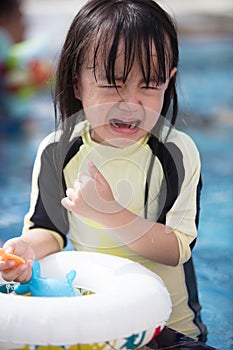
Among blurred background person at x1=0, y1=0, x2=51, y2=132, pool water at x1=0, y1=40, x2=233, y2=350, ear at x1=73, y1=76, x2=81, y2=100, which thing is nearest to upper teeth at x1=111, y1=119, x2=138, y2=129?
ear at x1=73, y1=76, x2=81, y2=100

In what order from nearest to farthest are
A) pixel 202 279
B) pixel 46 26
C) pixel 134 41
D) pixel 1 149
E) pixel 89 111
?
1. pixel 134 41
2. pixel 89 111
3. pixel 202 279
4. pixel 1 149
5. pixel 46 26

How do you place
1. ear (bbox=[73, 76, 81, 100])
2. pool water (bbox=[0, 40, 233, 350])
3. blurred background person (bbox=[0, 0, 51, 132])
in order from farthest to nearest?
blurred background person (bbox=[0, 0, 51, 132])
pool water (bbox=[0, 40, 233, 350])
ear (bbox=[73, 76, 81, 100])

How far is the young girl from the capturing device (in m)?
1.71

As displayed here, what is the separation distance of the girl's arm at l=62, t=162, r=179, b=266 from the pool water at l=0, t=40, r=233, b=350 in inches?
16.3

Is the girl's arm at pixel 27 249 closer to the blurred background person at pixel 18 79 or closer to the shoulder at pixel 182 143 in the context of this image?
the shoulder at pixel 182 143

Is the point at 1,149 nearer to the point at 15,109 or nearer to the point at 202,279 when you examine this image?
the point at 15,109

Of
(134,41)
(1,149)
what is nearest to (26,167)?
(1,149)

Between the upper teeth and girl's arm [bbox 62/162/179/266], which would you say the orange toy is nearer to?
girl's arm [bbox 62/162/179/266]

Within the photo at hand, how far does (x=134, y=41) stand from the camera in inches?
66.9

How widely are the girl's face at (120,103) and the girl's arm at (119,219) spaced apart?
6.5 inches

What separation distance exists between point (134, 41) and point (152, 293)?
0.53 metres

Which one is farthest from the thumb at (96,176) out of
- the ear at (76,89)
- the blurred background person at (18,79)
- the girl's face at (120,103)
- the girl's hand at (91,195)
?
the blurred background person at (18,79)

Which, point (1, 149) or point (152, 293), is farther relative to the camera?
point (1, 149)

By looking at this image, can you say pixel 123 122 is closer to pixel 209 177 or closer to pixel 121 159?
pixel 121 159
